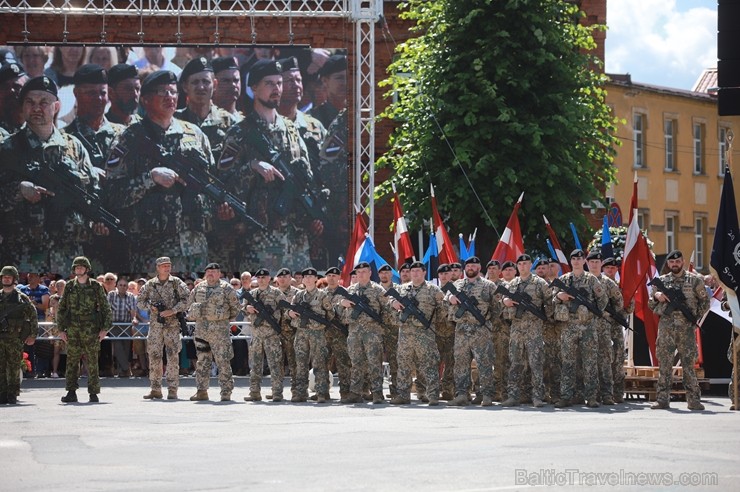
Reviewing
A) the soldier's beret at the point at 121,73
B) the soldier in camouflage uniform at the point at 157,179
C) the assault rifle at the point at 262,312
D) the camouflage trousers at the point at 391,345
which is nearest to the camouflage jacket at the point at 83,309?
the assault rifle at the point at 262,312

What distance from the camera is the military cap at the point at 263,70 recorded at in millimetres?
30672

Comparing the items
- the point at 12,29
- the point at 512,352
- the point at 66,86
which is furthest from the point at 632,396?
the point at 12,29

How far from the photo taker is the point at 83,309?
800 inches

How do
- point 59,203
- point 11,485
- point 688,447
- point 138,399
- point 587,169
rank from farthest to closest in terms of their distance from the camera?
point 587,169, point 59,203, point 138,399, point 688,447, point 11,485

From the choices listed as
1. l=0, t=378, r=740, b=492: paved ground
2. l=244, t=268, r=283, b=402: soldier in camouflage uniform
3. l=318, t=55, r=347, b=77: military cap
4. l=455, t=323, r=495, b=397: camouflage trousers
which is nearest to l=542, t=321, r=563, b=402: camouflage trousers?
l=0, t=378, r=740, b=492: paved ground

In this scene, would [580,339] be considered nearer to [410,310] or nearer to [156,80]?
[410,310]

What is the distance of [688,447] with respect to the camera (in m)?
13.3

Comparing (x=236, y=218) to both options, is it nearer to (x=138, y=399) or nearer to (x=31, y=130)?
(x=31, y=130)

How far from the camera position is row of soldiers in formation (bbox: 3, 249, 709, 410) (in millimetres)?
18781

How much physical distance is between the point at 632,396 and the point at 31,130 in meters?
→ 15.1

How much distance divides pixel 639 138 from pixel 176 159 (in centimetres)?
2541

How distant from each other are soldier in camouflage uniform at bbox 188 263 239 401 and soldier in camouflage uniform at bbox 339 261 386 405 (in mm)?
1823

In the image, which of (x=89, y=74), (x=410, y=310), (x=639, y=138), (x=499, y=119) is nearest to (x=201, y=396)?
Result: (x=410, y=310)

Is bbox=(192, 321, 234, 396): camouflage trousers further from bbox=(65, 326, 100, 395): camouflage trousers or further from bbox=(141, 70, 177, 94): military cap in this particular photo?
bbox=(141, 70, 177, 94): military cap
